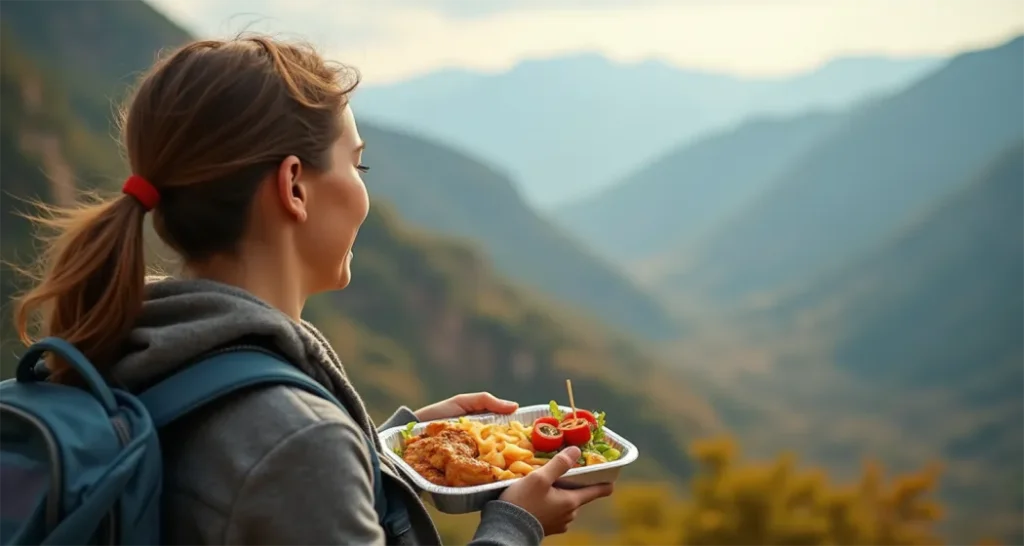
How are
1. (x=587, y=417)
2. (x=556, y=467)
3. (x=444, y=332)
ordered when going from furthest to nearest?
(x=444, y=332), (x=587, y=417), (x=556, y=467)

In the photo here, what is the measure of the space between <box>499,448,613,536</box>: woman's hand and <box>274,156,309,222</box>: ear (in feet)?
1.98

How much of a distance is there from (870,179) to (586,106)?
88.9 m

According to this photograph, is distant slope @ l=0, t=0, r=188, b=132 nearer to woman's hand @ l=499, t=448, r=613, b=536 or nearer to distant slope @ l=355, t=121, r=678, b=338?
distant slope @ l=355, t=121, r=678, b=338

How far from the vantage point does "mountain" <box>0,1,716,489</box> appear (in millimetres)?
27566

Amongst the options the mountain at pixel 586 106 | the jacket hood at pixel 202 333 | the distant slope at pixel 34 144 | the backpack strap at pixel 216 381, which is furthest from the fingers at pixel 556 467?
the mountain at pixel 586 106

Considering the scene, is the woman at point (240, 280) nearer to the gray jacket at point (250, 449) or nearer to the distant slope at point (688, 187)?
the gray jacket at point (250, 449)

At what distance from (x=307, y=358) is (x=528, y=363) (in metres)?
32.4

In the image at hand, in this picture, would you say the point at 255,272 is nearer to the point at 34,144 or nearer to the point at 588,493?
the point at 588,493

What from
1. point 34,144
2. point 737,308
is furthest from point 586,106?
point 34,144

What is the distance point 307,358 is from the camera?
1.55 m

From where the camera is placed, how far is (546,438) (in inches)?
90.4

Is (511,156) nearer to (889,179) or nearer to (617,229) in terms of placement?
(617,229)

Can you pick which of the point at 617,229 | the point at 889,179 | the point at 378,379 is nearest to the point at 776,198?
the point at 889,179

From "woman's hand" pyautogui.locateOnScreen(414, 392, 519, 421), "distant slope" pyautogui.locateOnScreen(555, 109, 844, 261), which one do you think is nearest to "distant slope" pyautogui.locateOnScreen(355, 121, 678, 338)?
"distant slope" pyautogui.locateOnScreen(555, 109, 844, 261)
